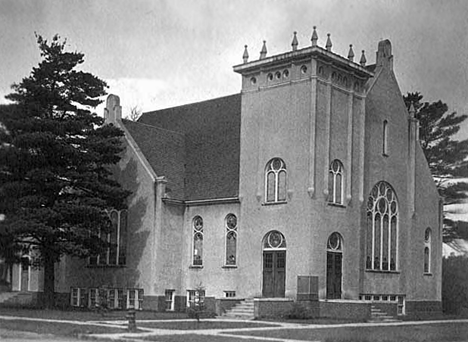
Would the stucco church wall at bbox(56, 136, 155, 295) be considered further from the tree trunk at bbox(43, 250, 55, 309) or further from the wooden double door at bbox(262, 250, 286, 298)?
the wooden double door at bbox(262, 250, 286, 298)

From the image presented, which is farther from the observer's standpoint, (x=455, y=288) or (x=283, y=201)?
(x=455, y=288)

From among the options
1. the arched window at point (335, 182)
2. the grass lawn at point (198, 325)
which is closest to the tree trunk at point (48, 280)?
the grass lawn at point (198, 325)

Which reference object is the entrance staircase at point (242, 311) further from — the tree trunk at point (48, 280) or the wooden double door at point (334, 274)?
the tree trunk at point (48, 280)

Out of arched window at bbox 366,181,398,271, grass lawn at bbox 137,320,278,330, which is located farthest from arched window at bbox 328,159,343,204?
grass lawn at bbox 137,320,278,330

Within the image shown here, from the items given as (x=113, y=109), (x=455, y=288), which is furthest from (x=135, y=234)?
(x=455, y=288)

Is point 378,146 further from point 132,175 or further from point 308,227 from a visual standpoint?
point 132,175

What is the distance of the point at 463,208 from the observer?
5806 centimetres

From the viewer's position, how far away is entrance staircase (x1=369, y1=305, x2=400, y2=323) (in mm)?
36628

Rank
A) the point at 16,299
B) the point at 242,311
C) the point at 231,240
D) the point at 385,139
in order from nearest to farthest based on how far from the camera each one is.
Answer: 1. the point at 242,311
2. the point at 231,240
3. the point at 385,139
4. the point at 16,299

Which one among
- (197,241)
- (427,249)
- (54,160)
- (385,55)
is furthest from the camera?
(427,249)

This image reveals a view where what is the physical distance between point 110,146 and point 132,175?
471 cm

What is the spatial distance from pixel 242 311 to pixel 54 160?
11755 millimetres

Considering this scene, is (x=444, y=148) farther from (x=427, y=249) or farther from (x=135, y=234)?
(x=135, y=234)

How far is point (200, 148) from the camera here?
46531mm
